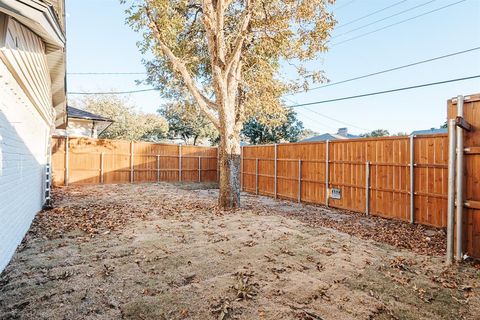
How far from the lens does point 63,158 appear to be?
36.1 feet

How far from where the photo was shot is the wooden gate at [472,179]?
321 centimetres

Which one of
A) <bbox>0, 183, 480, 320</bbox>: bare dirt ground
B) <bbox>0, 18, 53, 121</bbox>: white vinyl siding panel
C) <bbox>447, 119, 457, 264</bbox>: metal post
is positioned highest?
<bbox>0, 18, 53, 121</bbox>: white vinyl siding panel

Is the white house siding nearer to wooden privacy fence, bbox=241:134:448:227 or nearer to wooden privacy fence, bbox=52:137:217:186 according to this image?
wooden privacy fence, bbox=241:134:448:227

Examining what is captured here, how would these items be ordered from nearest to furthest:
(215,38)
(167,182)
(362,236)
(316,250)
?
(316,250) < (362,236) < (215,38) < (167,182)

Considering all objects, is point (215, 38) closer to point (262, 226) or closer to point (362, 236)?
point (262, 226)

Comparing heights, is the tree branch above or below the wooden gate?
above

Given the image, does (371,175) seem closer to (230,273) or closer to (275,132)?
(230,273)

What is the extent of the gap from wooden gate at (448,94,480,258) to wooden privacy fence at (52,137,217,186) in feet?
40.3

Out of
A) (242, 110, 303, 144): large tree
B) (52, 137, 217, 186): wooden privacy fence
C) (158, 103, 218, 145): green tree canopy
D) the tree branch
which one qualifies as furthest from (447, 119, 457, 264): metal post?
(158, 103, 218, 145): green tree canopy

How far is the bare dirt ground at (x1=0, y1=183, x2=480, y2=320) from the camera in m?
2.23

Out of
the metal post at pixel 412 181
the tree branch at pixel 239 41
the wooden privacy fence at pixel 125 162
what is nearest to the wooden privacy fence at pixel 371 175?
the metal post at pixel 412 181

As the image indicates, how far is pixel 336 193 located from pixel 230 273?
5.58m

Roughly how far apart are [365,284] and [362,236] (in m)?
2.25

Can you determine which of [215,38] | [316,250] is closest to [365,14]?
[215,38]
